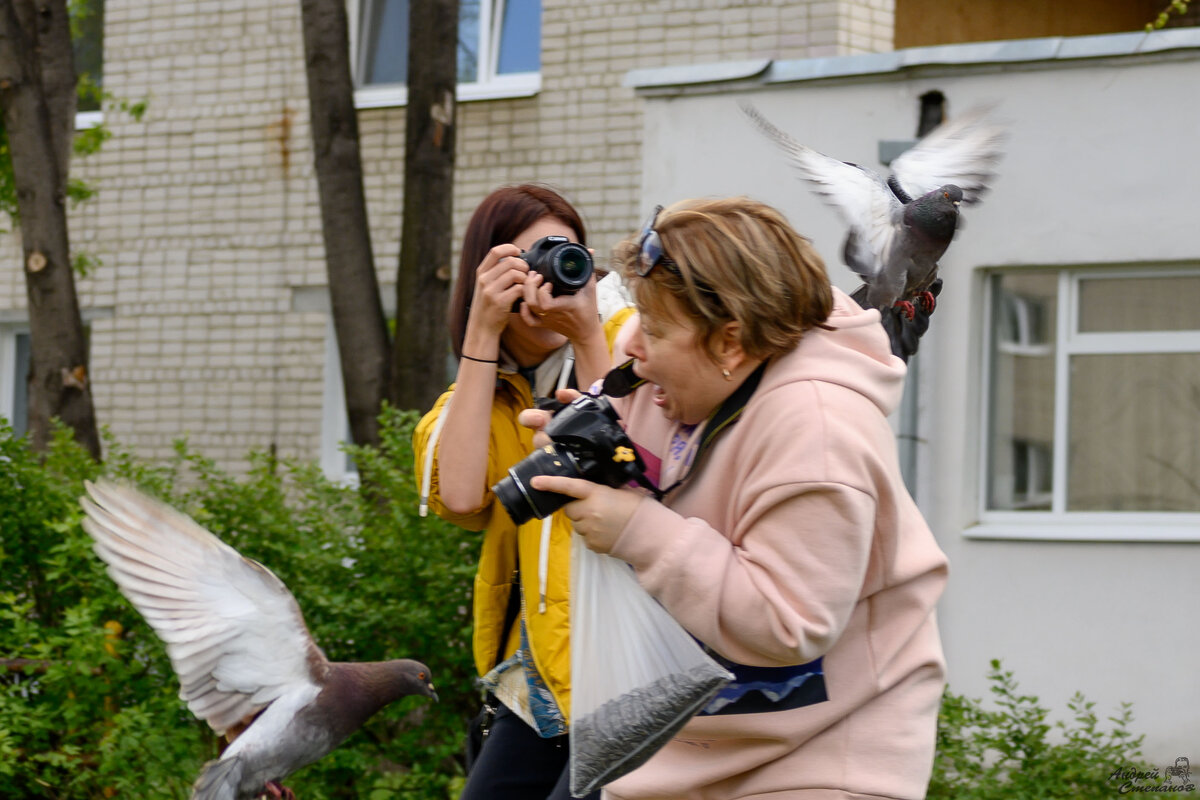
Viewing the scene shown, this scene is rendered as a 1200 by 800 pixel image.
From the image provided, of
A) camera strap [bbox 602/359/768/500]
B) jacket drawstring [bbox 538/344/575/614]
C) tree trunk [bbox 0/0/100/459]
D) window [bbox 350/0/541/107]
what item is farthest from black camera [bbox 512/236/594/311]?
window [bbox 350/0/541/107]

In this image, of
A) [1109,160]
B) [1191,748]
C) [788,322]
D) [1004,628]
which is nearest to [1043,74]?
[1109,160]

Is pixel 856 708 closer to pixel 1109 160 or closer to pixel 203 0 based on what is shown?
pixel 1109 160

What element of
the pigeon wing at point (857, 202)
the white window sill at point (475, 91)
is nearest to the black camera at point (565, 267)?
the pigeon wing at point (857, 202)

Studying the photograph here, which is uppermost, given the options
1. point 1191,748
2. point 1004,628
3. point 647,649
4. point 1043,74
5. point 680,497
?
point 1043,74

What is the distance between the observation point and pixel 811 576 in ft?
6.35

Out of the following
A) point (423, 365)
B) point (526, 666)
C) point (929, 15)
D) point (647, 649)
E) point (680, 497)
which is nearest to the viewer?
point (647, 649)

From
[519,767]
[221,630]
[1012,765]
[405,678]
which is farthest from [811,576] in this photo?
[1012,765]

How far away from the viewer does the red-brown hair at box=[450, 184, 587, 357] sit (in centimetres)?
303

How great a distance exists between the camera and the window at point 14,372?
12539 millimetres

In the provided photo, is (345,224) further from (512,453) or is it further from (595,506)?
(595,506)

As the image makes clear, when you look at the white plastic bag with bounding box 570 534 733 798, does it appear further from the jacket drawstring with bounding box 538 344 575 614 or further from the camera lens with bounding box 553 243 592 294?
the camera lens with bounding box 553 243 592 294

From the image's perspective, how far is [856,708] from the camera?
2092 millimetres

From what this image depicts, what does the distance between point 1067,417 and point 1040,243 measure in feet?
3.47

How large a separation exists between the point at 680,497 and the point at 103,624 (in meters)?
3.88
